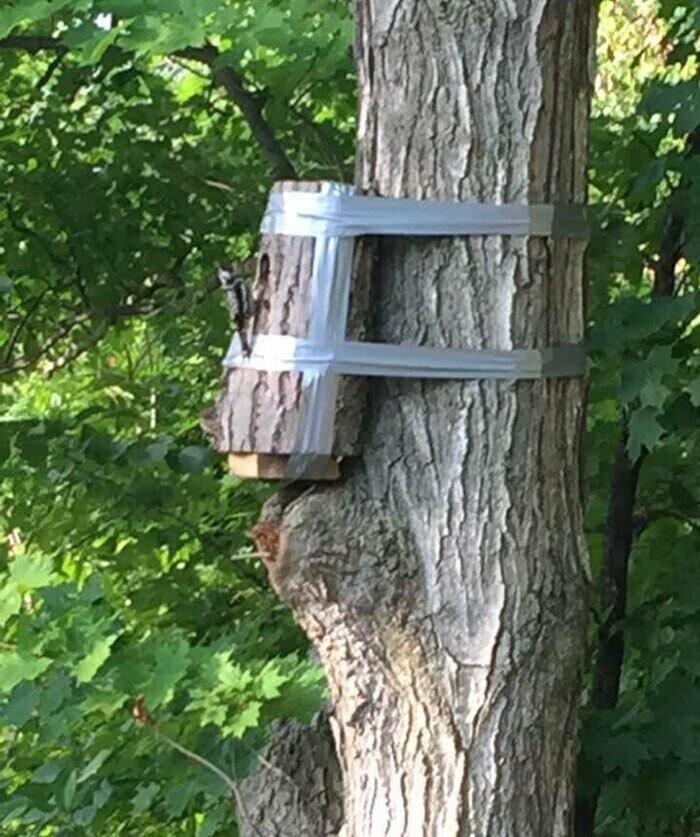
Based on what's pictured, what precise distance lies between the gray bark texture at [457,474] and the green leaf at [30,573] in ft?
1.05

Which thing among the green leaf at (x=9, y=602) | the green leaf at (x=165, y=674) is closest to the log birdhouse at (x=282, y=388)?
the green leaf at (x=165, y=674)

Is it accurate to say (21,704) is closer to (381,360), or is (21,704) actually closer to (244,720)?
(244,720)

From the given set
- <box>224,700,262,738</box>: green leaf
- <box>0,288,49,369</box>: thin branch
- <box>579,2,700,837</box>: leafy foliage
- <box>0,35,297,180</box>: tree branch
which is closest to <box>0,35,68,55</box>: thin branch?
<box>0,35,297,180</box>: tree branch

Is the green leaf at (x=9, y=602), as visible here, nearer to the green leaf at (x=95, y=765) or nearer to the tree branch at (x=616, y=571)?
the green leaf at (x=95, y=765)

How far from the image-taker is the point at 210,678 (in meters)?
1.62

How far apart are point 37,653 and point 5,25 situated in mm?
812

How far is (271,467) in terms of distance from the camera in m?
1.50

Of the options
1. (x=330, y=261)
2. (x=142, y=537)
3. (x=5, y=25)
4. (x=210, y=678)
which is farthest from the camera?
(x=142, y=537)

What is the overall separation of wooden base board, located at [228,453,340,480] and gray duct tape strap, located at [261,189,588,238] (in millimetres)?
242

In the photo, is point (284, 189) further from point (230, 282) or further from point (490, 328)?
point (490, 328)

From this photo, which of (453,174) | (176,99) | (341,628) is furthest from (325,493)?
(176,99)

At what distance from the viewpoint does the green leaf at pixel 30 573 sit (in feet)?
5.50

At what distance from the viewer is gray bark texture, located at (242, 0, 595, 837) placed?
1.50 meters

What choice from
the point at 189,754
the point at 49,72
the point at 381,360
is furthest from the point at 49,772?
the point at 49,72
